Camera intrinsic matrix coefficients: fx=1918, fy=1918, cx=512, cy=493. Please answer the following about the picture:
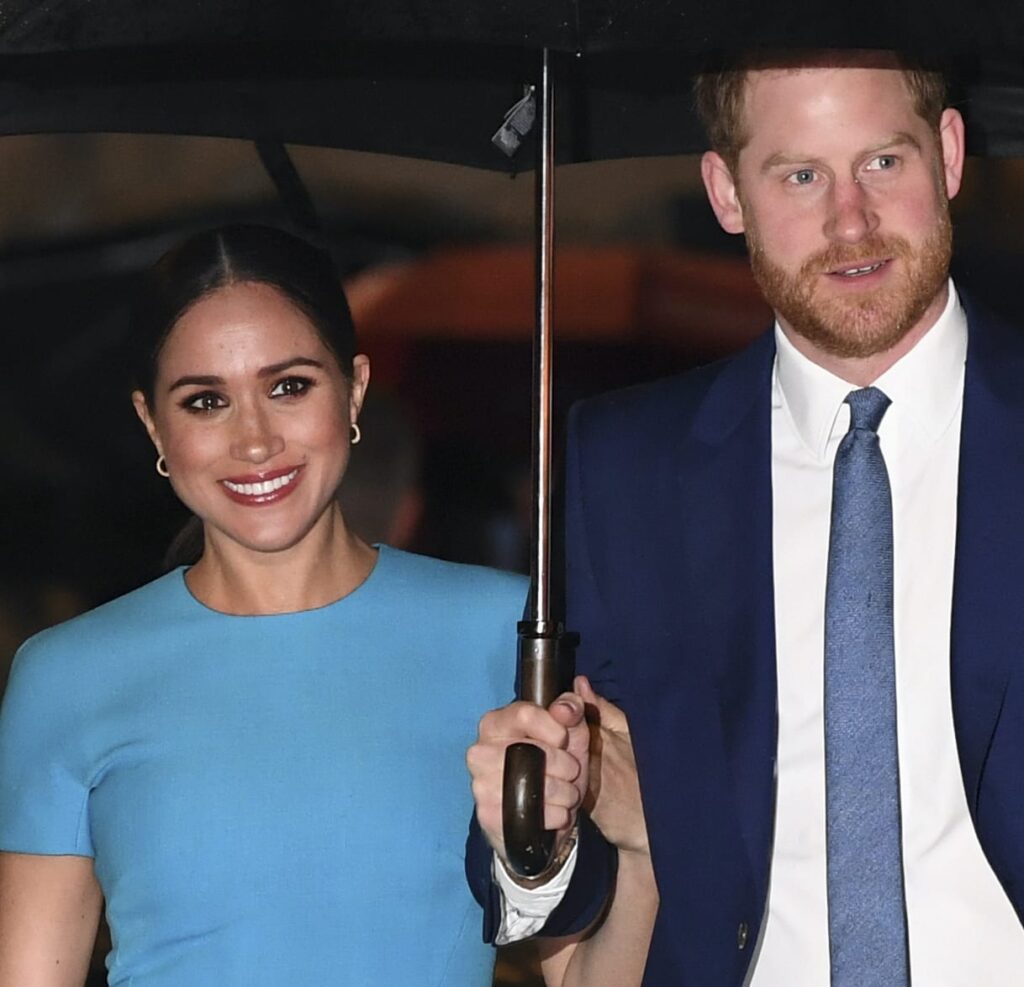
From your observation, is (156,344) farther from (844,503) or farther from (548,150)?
(844,503)

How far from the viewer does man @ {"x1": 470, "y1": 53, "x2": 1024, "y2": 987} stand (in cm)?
197

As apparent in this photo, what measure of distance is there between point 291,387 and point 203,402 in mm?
115

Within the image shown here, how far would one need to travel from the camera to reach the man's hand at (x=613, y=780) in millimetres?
2223

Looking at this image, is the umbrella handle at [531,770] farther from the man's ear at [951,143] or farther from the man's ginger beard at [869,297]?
the man's ear at [951,143]

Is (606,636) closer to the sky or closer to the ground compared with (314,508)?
closer to the ground

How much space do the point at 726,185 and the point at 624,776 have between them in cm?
71

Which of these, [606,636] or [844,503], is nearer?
[844,503]

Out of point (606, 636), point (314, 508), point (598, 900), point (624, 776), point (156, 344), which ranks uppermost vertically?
point (156, 344)

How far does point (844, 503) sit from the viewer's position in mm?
2053

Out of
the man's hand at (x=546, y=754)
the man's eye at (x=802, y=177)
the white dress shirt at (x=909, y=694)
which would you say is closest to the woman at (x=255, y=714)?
the man's hand at (x=546, y=754)

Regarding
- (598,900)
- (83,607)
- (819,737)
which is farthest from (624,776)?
(83,607)

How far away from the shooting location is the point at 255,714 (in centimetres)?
232

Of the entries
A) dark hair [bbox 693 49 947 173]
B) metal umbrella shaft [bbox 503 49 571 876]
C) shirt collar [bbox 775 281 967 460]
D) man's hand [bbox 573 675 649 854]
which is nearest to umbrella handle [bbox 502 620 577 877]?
metal umbrella shaft [bbox 503 49 571 876]

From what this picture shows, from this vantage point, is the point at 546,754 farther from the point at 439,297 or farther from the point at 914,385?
the point at 439,297
